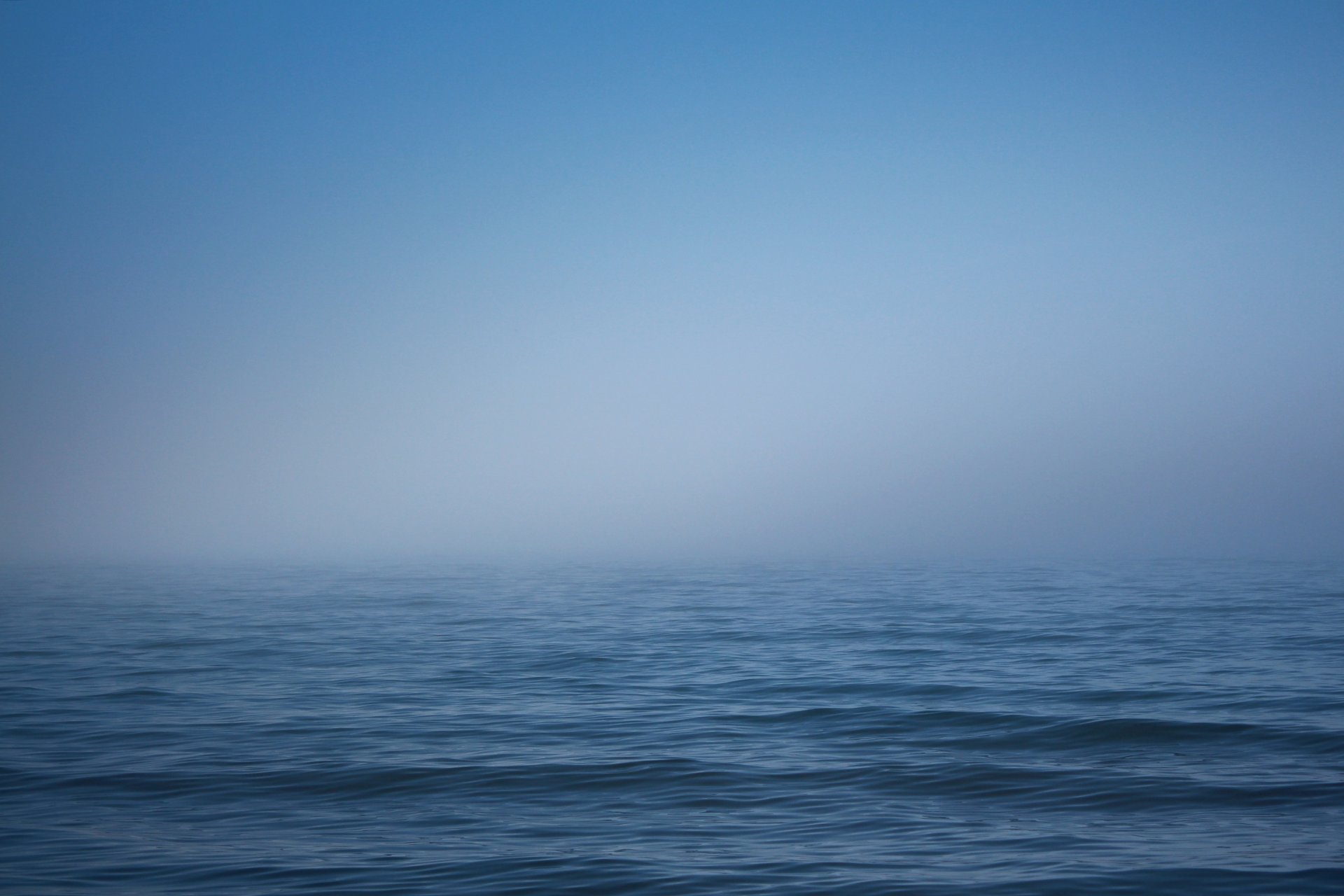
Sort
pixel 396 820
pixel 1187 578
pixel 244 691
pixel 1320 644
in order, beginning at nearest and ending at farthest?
1. pixel 396 820
2. pixel 244 691
3. pixel 1320 644
4. pixel 1187 578

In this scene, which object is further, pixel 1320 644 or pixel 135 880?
pixel 1320 644

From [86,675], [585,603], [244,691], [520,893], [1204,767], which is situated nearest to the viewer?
[520,893]

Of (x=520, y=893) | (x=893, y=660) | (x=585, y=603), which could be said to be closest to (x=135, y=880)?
(x=520, y=893)

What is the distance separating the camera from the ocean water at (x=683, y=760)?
7152mm

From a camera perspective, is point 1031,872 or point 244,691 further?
point 244,691

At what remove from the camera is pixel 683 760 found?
10.4 meters

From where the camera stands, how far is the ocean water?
7152mm

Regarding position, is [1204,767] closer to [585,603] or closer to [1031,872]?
[1031,872]

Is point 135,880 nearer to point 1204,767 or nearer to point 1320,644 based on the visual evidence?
point 1204,767

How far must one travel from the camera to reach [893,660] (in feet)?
57.4

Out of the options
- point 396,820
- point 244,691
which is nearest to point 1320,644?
point 396,820

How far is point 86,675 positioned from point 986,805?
1511cm

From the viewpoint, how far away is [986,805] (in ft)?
28.6

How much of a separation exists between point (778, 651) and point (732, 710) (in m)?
5.99
